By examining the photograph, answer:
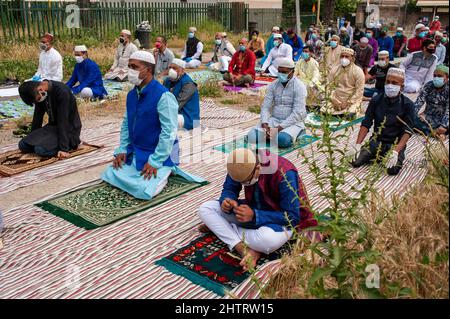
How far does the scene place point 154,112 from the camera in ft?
14.7

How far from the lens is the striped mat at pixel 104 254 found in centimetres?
298

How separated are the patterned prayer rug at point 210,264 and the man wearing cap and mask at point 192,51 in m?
9.65

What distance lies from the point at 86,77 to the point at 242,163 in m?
5.83

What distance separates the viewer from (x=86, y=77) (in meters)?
8.13

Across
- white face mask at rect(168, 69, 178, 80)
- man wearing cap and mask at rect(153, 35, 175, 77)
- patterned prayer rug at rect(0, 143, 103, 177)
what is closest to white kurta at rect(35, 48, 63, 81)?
man wearing cap and mask at rect(153, 35, 175, 77)

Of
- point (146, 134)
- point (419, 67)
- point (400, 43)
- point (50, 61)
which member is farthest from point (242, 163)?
point (400, 43)

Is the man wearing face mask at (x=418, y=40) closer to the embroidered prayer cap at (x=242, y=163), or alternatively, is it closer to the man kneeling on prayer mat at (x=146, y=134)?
the man kneeling on prayer mat at (x=146, y=134)

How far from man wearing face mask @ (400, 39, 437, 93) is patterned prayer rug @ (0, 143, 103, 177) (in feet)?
22.0

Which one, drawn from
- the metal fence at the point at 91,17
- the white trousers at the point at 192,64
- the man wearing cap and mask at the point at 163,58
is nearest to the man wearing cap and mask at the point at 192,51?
the white trousers at the point at 192,64

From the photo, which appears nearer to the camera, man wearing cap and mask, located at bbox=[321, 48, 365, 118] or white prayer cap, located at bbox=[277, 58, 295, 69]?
white prayer cap, located at bbox=[277, 58, 295, 69]

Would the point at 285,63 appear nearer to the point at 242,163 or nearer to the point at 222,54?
the point at 242,163

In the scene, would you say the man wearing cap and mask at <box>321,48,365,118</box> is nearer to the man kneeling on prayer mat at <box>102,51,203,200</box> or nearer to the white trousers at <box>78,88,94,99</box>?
the man kneeling on prayer mat at <box>102,51,203,200</box>

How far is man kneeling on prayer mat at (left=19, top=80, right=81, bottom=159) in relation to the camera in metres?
5.09
